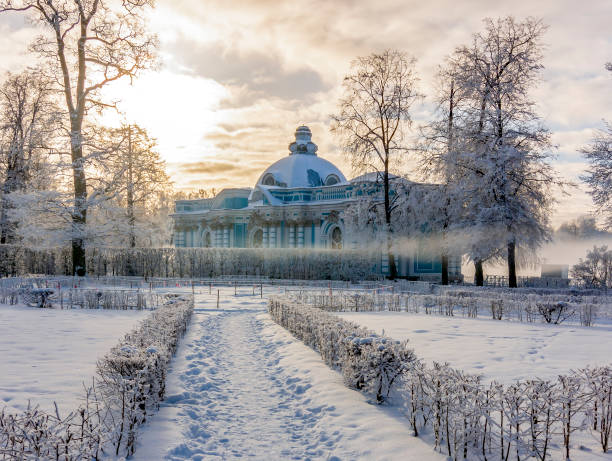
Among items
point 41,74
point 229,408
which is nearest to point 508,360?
point 229,408

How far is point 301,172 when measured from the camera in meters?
41.9

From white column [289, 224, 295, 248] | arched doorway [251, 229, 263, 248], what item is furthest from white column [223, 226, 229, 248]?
white column [289, 224, 295, 248]

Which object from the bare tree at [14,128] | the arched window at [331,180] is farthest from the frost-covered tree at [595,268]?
the bare tree at [14,128]

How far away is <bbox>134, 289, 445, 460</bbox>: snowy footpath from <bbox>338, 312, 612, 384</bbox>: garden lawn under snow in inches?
92.1

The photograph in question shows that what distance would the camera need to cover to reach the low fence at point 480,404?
173 inches

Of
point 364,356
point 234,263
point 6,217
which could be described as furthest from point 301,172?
point 364,356

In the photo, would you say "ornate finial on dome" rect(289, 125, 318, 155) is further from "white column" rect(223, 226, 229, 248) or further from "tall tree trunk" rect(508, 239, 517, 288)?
"tall tree trunk" rect(508, 239, 517, 288)

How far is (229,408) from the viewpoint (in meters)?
6.34

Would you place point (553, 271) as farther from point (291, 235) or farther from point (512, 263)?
point (291, 235)

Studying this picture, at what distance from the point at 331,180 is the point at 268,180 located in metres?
6.12

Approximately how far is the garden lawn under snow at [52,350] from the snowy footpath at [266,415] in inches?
55.2

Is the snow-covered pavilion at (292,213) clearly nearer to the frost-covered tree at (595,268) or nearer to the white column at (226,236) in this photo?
the white column at (226,236)

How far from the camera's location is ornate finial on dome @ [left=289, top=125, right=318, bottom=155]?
152 feet

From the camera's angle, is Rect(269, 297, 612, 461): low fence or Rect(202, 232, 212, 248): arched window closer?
Rect(269, 297, 612, 461): low fence
